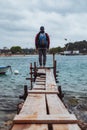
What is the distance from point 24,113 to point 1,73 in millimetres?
40291

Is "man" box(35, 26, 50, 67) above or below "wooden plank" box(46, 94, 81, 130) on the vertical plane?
above

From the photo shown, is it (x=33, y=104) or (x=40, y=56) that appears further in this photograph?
(x=40, y=56)

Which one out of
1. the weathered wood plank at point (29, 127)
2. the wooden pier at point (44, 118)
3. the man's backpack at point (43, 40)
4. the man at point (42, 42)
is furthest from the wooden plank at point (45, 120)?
the man's backpack at point (43, 40)

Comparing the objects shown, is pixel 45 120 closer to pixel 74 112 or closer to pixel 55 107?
pixel 55 107

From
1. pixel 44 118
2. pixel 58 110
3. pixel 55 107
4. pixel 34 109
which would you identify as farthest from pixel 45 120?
pixel 55 107

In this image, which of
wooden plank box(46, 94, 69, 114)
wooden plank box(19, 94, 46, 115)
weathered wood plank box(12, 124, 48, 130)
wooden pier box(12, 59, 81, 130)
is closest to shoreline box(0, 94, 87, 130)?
wooden plank box(19, 94, 46, 115)

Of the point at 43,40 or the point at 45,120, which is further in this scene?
the point at 43,40

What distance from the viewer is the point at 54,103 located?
8.61m

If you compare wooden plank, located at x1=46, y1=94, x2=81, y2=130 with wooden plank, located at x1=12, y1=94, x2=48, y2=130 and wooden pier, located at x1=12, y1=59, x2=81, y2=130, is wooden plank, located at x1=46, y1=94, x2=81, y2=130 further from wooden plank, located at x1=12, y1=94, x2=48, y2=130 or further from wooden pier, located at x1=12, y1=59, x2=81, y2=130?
wooden plank, located at x1=12, y1=94, x2=48, y2=130

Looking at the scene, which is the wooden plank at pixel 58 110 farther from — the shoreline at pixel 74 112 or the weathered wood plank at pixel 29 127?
the shoreline at pixel 74 112

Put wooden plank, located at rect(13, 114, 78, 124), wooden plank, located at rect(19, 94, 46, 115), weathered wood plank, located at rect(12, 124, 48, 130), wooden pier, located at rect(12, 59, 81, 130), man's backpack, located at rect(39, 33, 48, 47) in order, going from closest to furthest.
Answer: weathered wood plank, located at rect(12, 124, 48, 130) → wooden pier, located at rect(12, 59, 81, 130) → wooden plank, located at rect(13, 114, 78, 124) → wooden plank, located at rect(19, 94, 46, 115) → man's backpack, located at rect(39, 33, 48, 47)

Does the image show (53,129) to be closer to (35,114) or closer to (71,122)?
(71,122)

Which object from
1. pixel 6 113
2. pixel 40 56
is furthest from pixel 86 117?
pixel 40 56

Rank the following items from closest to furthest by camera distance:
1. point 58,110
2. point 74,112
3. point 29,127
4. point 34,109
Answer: point 29,127 < point 58,110 < point 34,109 < point 74,112
